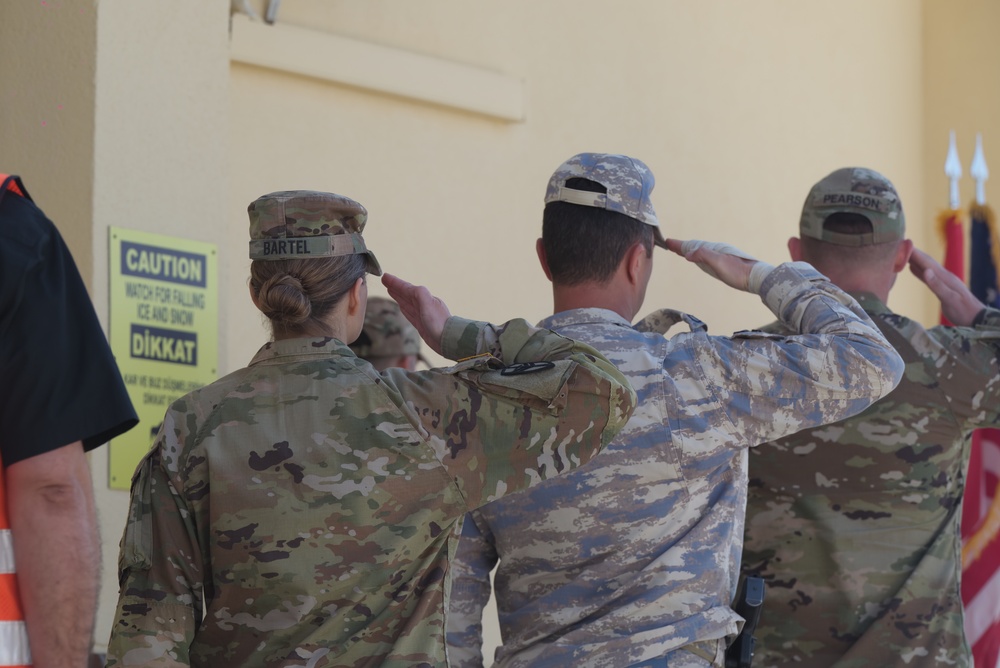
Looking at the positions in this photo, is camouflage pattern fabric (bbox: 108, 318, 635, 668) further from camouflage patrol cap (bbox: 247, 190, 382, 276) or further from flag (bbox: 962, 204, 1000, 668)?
flag (bbox: 962, 204, 1000, 668)

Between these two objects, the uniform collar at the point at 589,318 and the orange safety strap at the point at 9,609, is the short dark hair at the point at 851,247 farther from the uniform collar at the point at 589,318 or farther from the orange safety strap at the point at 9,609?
the orange safety strap at the point at 9,609

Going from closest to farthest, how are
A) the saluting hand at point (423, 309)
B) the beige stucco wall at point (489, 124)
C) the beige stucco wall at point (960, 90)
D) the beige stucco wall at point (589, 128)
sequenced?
the saluting hand at point (423, 309)
the beige stucco wall at point (489, 124)
the beige stucco wall at point (589, 128)
the beige stucco wall at point (960, 90)

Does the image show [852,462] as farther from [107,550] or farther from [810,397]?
[107,550]

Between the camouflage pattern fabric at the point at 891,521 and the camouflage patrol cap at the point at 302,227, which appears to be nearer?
the camouflage patrol cap at the point at 302,227

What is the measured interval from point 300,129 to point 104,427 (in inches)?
83.4

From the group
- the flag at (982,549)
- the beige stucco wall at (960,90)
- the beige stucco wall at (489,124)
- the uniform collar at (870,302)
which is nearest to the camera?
the uniform collar at (870,302)

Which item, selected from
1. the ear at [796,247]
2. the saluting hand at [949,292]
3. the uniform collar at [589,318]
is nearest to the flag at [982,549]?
the saluting hand at [949,292]

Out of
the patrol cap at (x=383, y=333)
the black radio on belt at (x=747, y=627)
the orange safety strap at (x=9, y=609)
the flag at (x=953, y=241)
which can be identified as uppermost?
the flag at (x=953, y=241)

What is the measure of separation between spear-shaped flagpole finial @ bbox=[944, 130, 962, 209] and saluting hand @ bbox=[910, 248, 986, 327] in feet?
7.63

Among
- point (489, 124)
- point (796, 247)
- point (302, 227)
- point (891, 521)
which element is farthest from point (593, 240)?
point (489, 124)

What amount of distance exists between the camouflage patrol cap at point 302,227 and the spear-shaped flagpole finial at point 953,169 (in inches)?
153

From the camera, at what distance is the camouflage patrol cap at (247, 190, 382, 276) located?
2.09 metres

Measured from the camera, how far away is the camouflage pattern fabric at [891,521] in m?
2.94

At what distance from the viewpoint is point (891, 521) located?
298 cm
